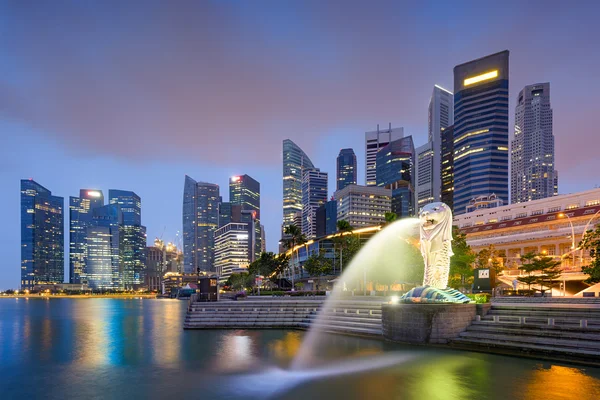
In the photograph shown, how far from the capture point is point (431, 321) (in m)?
26.1

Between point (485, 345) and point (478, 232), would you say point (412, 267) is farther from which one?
Result: point (478, 232)

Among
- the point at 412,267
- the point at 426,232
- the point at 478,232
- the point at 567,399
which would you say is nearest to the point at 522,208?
the point at 478,232

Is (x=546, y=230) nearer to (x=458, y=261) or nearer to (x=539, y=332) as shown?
(x=458, y=261)

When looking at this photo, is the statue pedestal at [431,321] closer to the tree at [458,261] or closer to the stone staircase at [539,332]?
the stone staircase at [539,332]

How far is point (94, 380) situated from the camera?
62.4 feet

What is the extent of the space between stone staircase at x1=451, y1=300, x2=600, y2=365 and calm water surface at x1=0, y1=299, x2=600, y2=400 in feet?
4.98

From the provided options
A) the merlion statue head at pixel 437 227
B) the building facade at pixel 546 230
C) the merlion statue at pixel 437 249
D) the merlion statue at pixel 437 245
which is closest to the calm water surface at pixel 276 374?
the merlion statue at pixel 437 249

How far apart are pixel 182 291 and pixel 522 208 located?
499ft

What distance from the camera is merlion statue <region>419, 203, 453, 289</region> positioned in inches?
1118

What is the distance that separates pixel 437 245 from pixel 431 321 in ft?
18.4

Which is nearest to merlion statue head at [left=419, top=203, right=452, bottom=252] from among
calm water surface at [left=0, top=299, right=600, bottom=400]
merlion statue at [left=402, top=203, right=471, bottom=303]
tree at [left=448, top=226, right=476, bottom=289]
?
merlion statue at [left=402, top=203, right=471, bottom=303]

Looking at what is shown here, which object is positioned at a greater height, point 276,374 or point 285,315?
point 276,374

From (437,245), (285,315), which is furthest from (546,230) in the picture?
(285,315)

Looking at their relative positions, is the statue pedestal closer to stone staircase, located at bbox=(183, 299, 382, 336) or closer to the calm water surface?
the calm water surface
